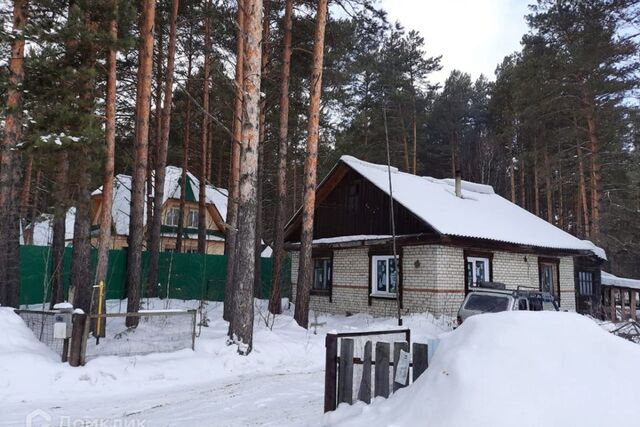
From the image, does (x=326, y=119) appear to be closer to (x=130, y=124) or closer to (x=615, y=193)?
(x=130, y=124)

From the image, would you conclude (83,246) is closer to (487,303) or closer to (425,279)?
(487,303)

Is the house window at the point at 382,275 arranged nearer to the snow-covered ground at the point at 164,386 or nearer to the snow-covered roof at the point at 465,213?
the snow-covered roof at the point at 465,213

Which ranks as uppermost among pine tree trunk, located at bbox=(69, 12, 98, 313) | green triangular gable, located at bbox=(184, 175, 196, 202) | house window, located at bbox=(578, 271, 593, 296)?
green triangular gable, located at bbox=(184, 175, 196, 202)

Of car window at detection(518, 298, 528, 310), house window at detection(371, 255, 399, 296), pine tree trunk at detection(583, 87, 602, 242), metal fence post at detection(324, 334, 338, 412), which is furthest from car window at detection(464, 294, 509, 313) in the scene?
pine tree trunk at detection(583, 87, 602, 242)

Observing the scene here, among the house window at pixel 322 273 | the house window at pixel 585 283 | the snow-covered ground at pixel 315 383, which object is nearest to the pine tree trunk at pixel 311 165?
the snow-covered ground at pixel 315 383

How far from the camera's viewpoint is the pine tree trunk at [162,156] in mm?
15984

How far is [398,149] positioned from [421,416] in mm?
29700

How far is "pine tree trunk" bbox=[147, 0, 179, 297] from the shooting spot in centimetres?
1598

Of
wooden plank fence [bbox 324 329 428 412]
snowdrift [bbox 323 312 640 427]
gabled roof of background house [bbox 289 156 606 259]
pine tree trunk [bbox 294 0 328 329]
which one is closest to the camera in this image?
snowdrift [bbox 323 312 640 427]

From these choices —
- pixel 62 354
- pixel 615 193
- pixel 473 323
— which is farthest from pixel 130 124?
pixel 615 193

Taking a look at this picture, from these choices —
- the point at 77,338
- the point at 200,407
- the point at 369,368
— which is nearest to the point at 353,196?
the point at 77,338

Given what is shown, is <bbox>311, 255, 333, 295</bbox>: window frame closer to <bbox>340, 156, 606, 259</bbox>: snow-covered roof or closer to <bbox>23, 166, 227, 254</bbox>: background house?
<bbox>340, 156, 606, 259</bbox>: snow-covered roof

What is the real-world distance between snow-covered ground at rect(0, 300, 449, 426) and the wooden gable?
313 inches

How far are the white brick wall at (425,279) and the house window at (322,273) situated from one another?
0.35 metres
